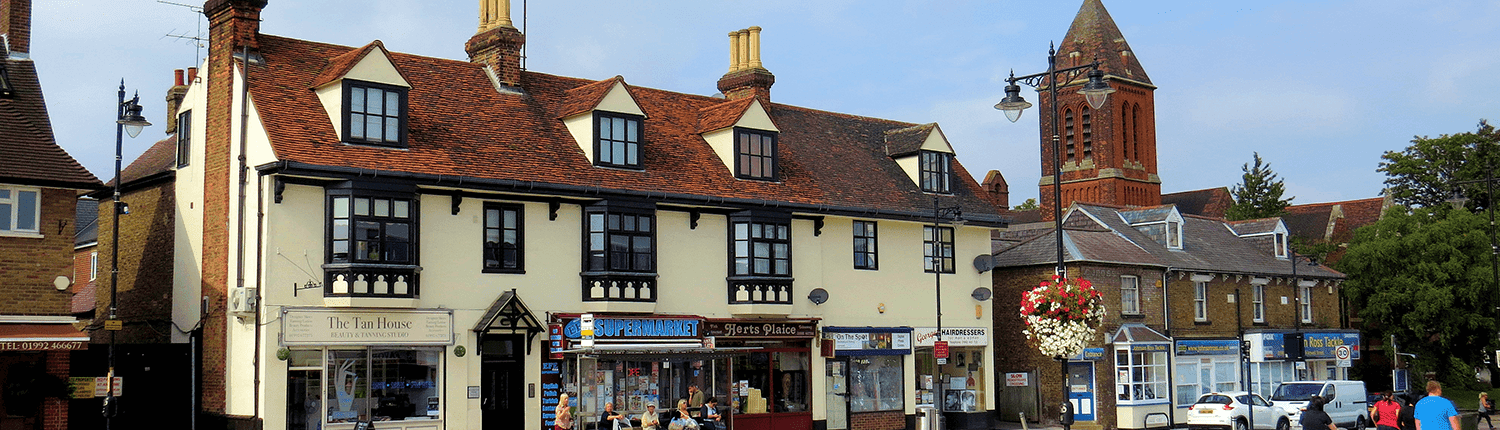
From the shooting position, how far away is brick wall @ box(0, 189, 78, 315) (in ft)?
76.8

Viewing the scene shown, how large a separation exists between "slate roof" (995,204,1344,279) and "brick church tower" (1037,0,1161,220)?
2994 centimetres

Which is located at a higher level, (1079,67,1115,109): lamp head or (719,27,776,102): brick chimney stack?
(719,27,776,102): brick chimney stack

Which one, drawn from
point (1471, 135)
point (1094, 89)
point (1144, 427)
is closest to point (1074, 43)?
point (1471, 135)

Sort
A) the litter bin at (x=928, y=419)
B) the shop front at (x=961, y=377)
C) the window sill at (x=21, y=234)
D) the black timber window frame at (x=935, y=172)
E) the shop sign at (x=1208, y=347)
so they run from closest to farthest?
the window sill at (x=21, y=234), the litter bin at (x=928, y=419), the shop front at (x=961, y=377), the black timber window frame at (x=935, y=172), the shop sign at (x=1208, y=347)

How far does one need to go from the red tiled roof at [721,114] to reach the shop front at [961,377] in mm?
7467

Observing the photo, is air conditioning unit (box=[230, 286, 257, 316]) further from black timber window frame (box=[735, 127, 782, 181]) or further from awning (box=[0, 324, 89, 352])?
black timber window frame (box=[735, 127, 782, 181])

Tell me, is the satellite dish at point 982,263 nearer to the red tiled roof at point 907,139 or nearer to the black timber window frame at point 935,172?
the black timber window frame at point 935,172

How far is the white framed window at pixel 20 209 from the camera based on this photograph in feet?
77.2

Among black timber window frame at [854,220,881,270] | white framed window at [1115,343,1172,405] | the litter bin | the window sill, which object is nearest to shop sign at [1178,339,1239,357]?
white framed window at [1115,343,1172,405]

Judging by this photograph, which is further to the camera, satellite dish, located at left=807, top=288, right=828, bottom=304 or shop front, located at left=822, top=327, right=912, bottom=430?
shop front, located at left=822, top=327, right=912, bottom=430

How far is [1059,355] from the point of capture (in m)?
27.4

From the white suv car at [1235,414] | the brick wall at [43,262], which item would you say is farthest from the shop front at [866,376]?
the brick wall at [43,262]

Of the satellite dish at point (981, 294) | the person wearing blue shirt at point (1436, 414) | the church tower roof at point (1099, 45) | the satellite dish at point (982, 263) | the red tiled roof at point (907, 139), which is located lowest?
the person wearing blue shirt at point (1436, 414)

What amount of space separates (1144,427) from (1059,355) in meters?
11.0
